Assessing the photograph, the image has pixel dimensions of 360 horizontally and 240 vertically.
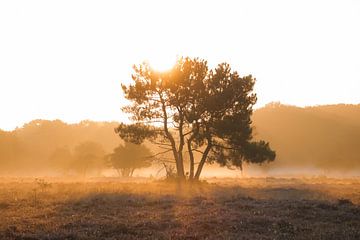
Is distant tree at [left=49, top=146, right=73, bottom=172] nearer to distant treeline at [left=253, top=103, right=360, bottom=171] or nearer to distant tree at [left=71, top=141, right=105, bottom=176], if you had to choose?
distant tree at [left=71, top=141, right=105, bottom=176]

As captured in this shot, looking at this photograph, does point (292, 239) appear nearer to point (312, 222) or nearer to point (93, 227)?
point (312, 222)

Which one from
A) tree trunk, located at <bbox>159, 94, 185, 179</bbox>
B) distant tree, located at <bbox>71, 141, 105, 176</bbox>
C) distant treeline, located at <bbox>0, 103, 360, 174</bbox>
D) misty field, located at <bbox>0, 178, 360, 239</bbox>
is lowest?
misty field, located at <bbox>0, 178, 360, 239</bbox>

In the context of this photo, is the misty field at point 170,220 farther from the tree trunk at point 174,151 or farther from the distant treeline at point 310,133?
the distant treeline at point 310,133

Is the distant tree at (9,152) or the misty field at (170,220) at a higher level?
the distant tree at (9,152)

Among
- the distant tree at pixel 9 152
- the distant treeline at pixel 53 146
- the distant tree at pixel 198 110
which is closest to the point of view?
the distant tree at pixel 198 110

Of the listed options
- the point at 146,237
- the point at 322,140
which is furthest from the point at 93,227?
the point at 322,140

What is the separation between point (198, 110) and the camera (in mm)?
45469

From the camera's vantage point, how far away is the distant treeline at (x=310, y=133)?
13538 centimetres

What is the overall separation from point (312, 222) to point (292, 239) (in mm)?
4152

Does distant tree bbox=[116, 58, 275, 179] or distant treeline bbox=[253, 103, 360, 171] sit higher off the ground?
distant treeline bbox=[253, 103, 360, 171]

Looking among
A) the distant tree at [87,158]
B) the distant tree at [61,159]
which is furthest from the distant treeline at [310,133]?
the distant tree at [61,159]

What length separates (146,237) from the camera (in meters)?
15.1

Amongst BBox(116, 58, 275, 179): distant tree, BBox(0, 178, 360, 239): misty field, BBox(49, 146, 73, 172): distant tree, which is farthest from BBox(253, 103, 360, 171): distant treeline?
BBox(0, 178, 360, 239): misty field

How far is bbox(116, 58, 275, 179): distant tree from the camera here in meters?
45.5
